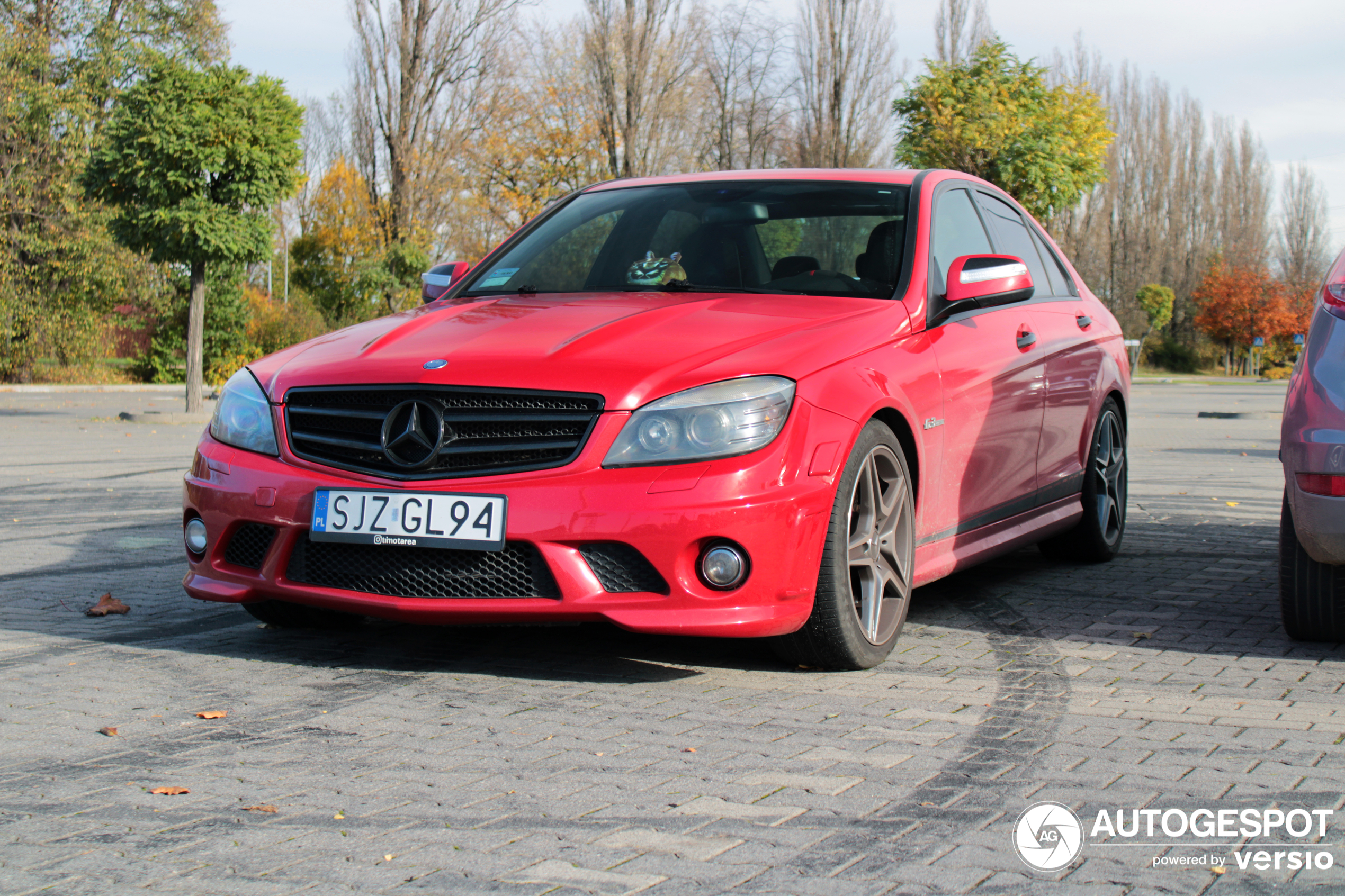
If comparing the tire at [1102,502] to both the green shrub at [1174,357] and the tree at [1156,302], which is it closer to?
the tree at [1156,302]

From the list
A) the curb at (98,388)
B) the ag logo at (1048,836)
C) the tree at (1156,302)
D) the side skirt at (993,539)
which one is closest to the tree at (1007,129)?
the curb at (98,388)

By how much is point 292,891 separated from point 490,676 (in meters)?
1.66

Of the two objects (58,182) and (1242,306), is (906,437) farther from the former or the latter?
(1242,306)

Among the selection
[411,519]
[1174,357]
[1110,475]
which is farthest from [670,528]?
[1174,357]

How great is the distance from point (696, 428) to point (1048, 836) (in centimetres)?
142

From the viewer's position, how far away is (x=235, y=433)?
408 centimetres

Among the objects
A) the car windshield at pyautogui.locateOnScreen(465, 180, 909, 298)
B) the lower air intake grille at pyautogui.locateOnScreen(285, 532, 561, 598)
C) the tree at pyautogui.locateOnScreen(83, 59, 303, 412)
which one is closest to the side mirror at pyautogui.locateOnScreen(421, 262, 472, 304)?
the car windshield at pyautogui.locateOnScreen(465, 180, 909, 298)

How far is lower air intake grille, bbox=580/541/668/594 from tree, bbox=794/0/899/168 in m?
35.8

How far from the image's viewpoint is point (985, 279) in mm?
4633

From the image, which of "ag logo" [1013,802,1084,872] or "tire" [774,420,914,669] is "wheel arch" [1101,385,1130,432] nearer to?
"tire" [774,420,914,669]

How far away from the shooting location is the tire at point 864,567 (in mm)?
3793

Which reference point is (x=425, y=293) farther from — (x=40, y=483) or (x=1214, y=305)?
(x=1214, y=305)

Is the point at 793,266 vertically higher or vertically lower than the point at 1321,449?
higher

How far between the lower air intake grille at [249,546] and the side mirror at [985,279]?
2390 millimetres
